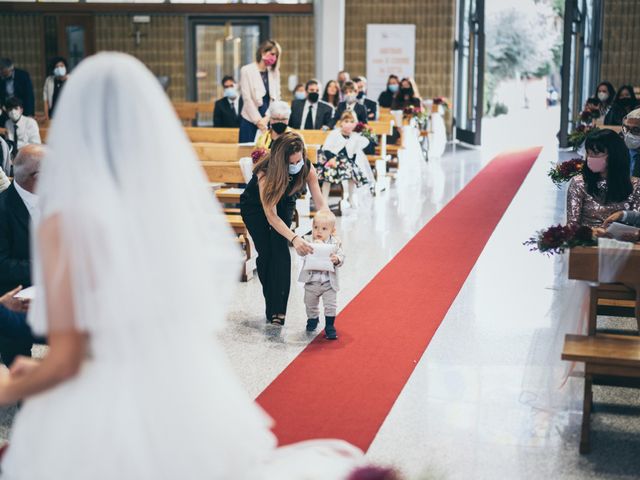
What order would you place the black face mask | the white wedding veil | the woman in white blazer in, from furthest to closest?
the woman in white blazer
the black face mask
the white wedding veil

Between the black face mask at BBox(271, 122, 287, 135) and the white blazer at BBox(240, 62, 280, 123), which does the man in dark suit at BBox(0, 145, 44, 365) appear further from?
the white blazer at BBox(240, 62, 280, 123)

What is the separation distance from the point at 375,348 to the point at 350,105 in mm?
8022

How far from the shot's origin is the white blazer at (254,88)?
10523 mm

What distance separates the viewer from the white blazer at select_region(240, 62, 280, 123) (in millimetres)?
10523

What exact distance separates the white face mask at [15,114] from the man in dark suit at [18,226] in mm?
6281

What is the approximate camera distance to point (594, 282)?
4695 mm

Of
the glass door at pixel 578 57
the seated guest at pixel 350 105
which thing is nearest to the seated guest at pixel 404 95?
the seated guest at pixel 350 105

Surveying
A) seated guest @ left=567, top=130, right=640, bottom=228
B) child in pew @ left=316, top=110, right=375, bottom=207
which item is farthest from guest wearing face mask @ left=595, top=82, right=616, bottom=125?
seated guest @ left=567, top=130, right=640, bottom=228

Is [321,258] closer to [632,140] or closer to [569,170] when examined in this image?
[569,170]

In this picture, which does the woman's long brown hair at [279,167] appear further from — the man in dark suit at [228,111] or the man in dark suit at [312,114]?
the man in dark suit at [228,111]

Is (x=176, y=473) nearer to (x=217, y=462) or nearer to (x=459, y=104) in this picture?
(x=217, y=462)

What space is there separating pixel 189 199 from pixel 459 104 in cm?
1919

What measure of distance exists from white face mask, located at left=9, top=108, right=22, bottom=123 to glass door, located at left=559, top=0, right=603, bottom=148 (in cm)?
1044

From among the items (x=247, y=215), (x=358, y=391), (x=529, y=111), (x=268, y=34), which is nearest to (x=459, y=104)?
(x=268, y=34)
